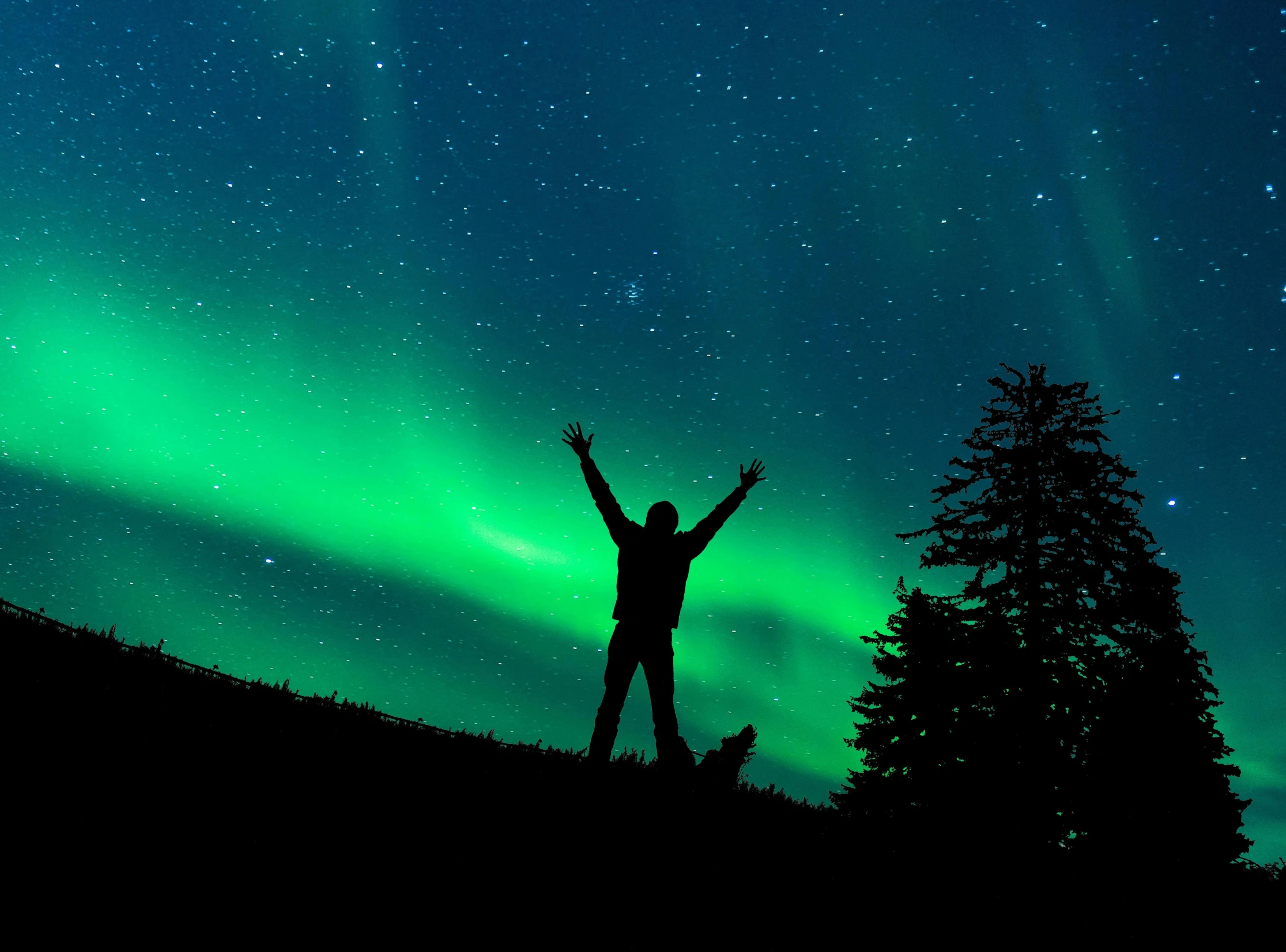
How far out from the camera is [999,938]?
3.99 meters

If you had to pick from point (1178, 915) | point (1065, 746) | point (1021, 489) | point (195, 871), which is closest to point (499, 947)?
point (195, 871)

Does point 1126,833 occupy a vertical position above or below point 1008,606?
below

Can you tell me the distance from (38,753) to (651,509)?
433 cm

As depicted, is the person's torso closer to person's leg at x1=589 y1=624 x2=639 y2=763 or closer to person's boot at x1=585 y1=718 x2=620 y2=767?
person's leg at x1=589 y1=624 x2=639 y2=763

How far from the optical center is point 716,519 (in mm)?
6406

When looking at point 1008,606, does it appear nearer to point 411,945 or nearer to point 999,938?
point 999,938

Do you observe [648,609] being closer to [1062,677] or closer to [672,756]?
[672,756]

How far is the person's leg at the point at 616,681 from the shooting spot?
593 cm

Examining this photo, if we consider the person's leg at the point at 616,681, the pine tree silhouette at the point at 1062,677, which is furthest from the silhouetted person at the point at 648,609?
the pine tree silhouette at the point at 1062,677

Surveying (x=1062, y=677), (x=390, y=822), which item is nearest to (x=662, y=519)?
(x=390, y=822)

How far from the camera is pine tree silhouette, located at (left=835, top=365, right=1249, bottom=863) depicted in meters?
15.4

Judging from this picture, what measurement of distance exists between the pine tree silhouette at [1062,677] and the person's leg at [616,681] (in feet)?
34.9

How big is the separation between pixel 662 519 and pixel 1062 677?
46.7 feet

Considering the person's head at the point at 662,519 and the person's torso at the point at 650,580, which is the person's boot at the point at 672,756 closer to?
the person's torso at the point at 650,580
